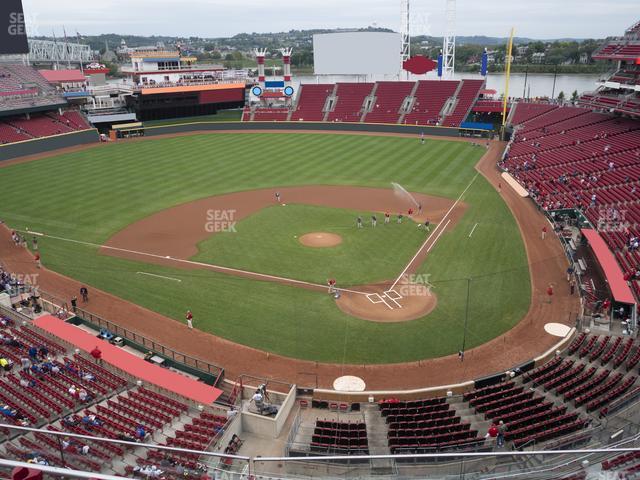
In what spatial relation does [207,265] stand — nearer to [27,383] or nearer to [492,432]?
[27,383]

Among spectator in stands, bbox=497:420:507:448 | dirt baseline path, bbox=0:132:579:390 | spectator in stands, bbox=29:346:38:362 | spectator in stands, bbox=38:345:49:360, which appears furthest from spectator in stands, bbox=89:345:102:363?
spectator in stands, bbox=497:420:507:448

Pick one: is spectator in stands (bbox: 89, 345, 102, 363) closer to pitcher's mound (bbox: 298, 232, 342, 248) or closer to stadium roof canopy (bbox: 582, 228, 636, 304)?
pitcher's mound (bbox: 298, 232, 342, 248)

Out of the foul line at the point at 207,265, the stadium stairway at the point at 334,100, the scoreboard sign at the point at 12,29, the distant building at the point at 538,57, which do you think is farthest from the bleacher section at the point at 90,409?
the distant building at the point at 538,57

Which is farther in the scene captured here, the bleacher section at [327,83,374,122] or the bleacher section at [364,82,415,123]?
the bleacher section at [327,83,374,122]

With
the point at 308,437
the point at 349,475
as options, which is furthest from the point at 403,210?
the point at 349,475

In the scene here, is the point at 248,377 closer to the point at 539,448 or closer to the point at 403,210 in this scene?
the point at 539,448

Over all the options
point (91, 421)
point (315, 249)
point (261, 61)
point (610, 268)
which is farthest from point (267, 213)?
point (261, 61)
